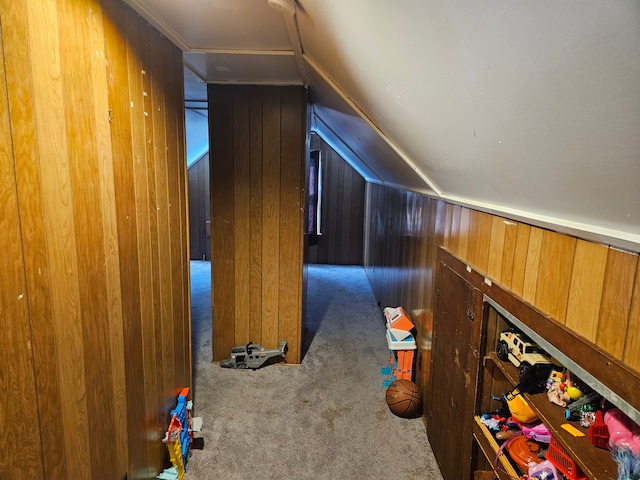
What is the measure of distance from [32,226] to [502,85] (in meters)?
1.12

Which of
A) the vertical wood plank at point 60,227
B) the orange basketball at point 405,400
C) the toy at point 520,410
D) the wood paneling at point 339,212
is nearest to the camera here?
the vertical wood plank at point 60,227

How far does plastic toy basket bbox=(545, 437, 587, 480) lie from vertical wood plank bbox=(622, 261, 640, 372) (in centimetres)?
39

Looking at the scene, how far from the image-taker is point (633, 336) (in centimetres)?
74

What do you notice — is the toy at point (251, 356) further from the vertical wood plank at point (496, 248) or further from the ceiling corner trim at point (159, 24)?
the ceiling corner trim at point (159, 24)

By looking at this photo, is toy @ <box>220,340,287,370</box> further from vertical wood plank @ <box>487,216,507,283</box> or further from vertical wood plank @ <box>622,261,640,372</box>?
vertical wood plank @ <box>622,261,640,372</box>

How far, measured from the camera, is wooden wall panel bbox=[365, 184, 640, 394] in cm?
78

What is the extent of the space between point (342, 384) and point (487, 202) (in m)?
1.86

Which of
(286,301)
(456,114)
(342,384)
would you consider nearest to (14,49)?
(456,114)

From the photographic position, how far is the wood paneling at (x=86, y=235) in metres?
0.93

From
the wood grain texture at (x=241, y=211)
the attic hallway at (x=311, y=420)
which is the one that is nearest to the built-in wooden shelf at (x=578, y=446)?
the attic hallway at (x=311, y=420)

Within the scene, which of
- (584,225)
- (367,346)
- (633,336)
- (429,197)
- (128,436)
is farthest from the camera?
(367,346)

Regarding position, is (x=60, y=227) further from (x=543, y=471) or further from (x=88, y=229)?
(x=543, y=471)

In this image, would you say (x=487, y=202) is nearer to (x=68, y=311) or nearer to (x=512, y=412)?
(x=512, y=412)

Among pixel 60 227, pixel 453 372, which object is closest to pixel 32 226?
pixel 60 227
